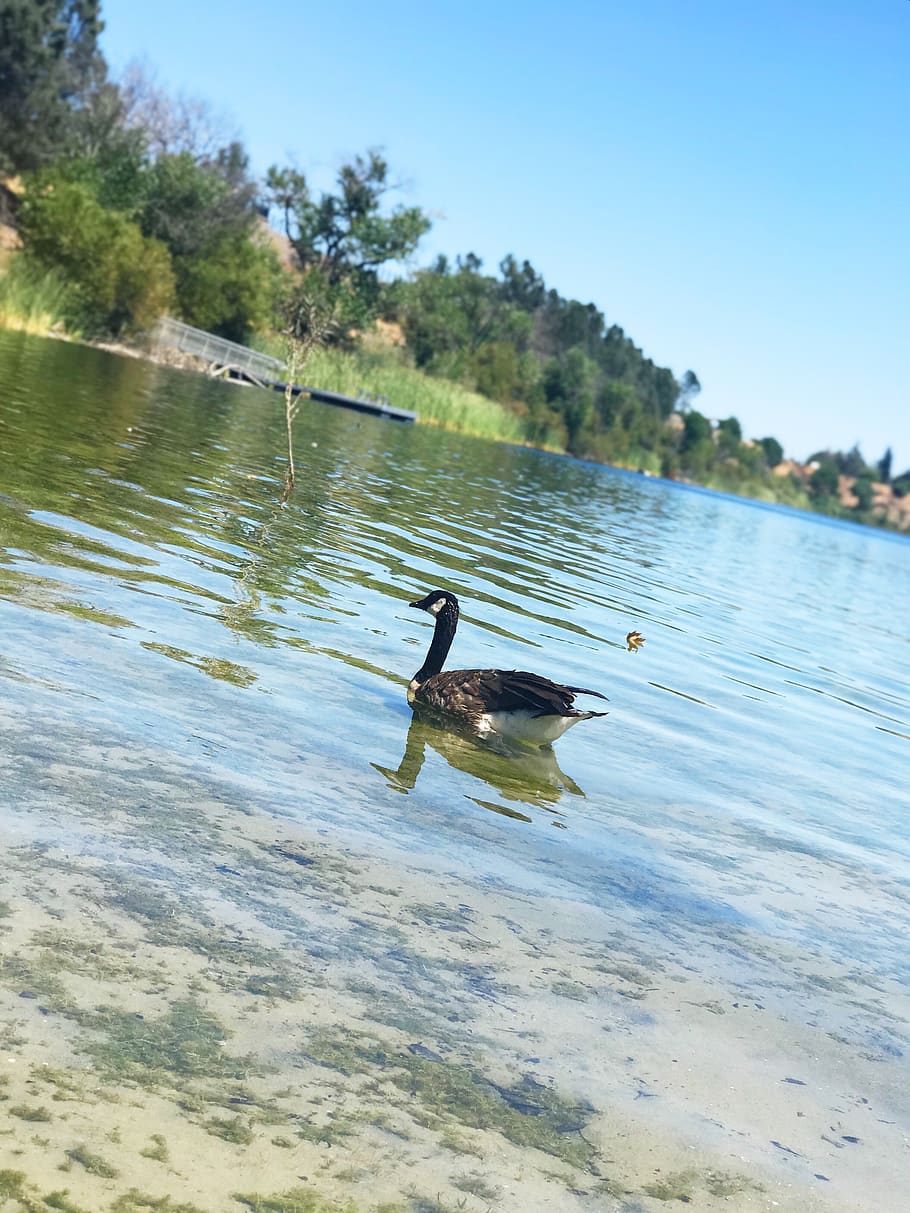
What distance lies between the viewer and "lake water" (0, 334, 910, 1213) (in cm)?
357

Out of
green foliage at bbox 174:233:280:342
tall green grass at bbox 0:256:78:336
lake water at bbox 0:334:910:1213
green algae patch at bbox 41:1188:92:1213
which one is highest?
green foliage at bbox 174:233:280:342

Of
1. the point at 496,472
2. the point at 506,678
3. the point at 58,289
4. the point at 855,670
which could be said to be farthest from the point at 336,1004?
the point at 58,289

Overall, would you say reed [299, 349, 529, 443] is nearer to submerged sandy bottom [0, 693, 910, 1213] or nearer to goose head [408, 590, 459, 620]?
goose head [408, 590, 459, 620]

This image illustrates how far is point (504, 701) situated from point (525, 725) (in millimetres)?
256

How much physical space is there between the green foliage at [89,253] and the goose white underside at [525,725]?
46.7 meters

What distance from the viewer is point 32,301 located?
145 ft

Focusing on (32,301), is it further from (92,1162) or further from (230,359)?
(92,1162)

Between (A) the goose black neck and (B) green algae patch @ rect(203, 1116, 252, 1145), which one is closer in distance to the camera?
(B) green algae patch @ rect(203, 1116, 252, 1145)

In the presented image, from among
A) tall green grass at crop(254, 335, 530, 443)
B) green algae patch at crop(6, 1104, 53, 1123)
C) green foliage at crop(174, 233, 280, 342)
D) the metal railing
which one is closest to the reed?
tall green grass at crop(254, 335, 530, 443)

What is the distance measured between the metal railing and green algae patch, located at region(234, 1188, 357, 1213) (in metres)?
57.3

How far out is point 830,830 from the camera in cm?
884

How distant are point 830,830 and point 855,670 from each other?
10214 mm

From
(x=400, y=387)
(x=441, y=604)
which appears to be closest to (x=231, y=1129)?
(x=441, y=604)

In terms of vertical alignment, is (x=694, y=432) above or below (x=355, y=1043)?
above
